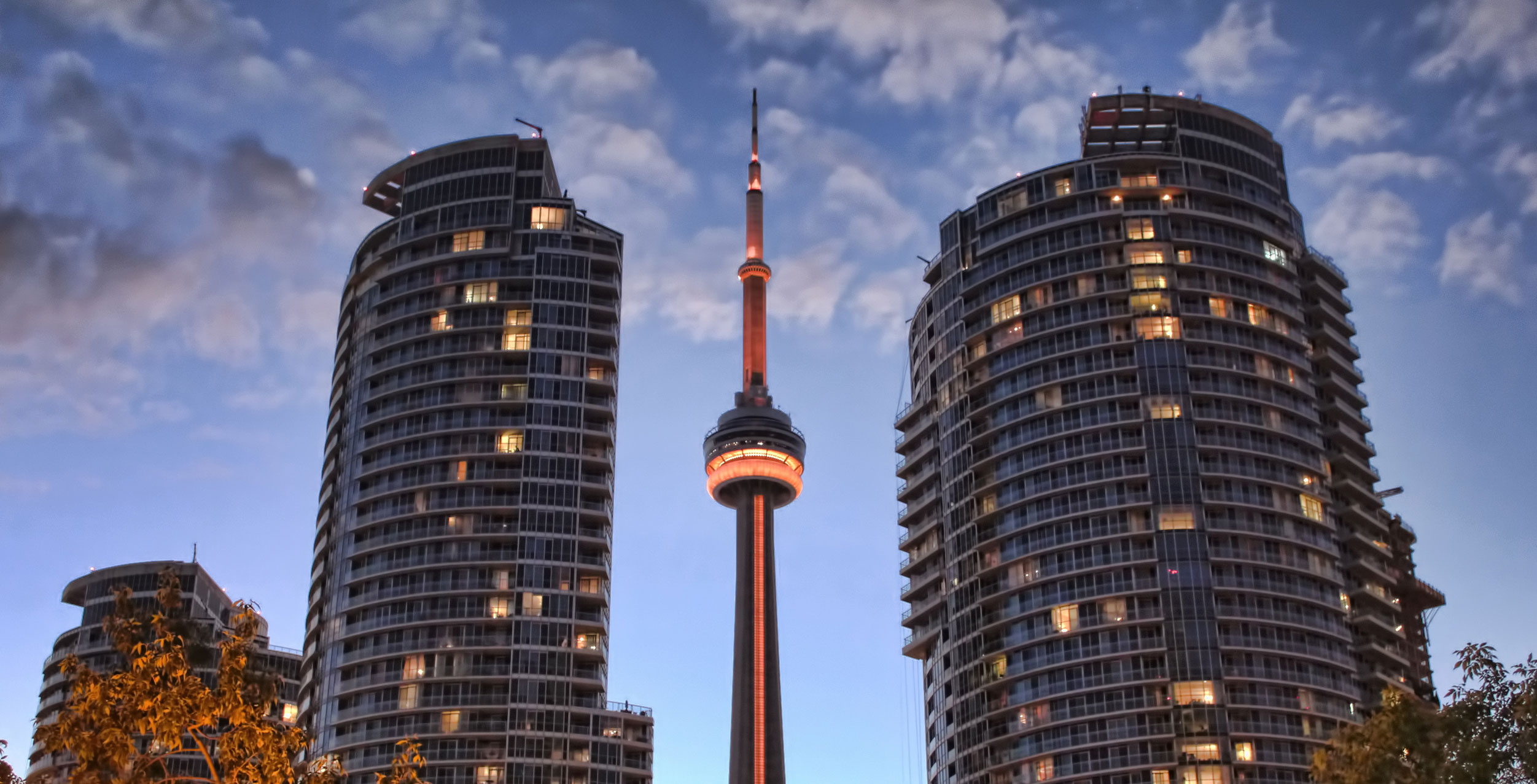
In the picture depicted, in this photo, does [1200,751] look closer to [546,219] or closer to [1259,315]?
[1259,315]

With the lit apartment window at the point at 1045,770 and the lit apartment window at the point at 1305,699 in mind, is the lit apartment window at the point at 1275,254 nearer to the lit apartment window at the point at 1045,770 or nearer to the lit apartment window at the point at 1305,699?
→ the lit apartment window at the point at 1305,699

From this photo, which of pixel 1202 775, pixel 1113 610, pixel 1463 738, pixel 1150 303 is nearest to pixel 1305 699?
pixel 1202 775

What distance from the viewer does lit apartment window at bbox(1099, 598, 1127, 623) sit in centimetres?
16238

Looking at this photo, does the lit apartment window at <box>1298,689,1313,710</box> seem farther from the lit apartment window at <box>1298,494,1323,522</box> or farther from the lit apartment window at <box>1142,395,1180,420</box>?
the lit apartment window at <box>1142,395,1180,420</box>

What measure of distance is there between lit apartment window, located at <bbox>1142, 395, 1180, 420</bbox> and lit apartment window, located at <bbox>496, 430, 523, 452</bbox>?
233ft

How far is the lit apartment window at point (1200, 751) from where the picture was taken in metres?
154

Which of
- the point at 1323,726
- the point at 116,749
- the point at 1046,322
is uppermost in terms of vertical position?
the point at 1046,322

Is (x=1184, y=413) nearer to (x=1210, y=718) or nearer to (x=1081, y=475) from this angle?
(x=1081, y=475)

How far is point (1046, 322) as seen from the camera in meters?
179

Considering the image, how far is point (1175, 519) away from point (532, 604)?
70.5 m

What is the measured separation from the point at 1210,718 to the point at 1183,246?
54480mm

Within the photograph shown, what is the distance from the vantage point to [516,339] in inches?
7451

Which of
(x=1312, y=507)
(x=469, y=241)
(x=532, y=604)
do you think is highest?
(x=469, y=241)

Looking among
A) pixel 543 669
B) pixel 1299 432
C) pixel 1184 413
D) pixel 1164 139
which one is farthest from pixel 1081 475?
pixel 543 669
